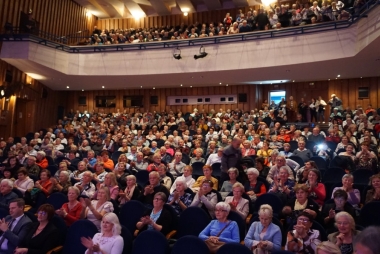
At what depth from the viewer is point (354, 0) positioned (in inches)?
341

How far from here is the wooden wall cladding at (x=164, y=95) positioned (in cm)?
1336

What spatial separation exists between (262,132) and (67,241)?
6072 millimetres

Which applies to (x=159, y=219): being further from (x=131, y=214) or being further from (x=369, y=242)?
(x=369, y=242)

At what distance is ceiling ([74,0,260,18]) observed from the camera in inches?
563

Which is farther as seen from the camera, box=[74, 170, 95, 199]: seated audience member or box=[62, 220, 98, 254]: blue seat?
box=[74, 170, 95, 199]: seated audience member

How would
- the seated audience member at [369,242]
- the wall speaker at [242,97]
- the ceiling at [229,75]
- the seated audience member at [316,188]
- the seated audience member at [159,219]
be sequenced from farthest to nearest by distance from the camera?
1. the wall speaker at [242,97]
2. the ceiling at [229,75]
3. the seated audience member at [316,188]
4. the seated audience member at [159,219]
5. the seated audience member at [369,242]

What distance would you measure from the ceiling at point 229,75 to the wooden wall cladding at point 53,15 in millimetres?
1709

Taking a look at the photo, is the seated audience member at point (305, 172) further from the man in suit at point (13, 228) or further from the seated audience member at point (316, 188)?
the man in suit at point (13, 228)

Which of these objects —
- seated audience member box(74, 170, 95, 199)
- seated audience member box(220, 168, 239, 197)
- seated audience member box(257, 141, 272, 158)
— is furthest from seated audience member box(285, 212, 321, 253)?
seated audience member box(257, 141, 272, 158)

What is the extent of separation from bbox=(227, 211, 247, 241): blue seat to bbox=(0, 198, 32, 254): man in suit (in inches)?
79.9

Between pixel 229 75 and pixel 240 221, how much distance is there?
8.26m

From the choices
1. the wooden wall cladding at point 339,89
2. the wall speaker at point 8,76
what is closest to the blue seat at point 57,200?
the wall speaker at point 8,76

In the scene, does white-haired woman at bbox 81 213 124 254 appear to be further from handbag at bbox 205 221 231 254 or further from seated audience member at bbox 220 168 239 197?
seated audience member at bbox 220 168 239 197

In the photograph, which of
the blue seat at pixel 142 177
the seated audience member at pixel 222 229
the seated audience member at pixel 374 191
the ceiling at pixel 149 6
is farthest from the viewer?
the ceiling at pixel 149 6
